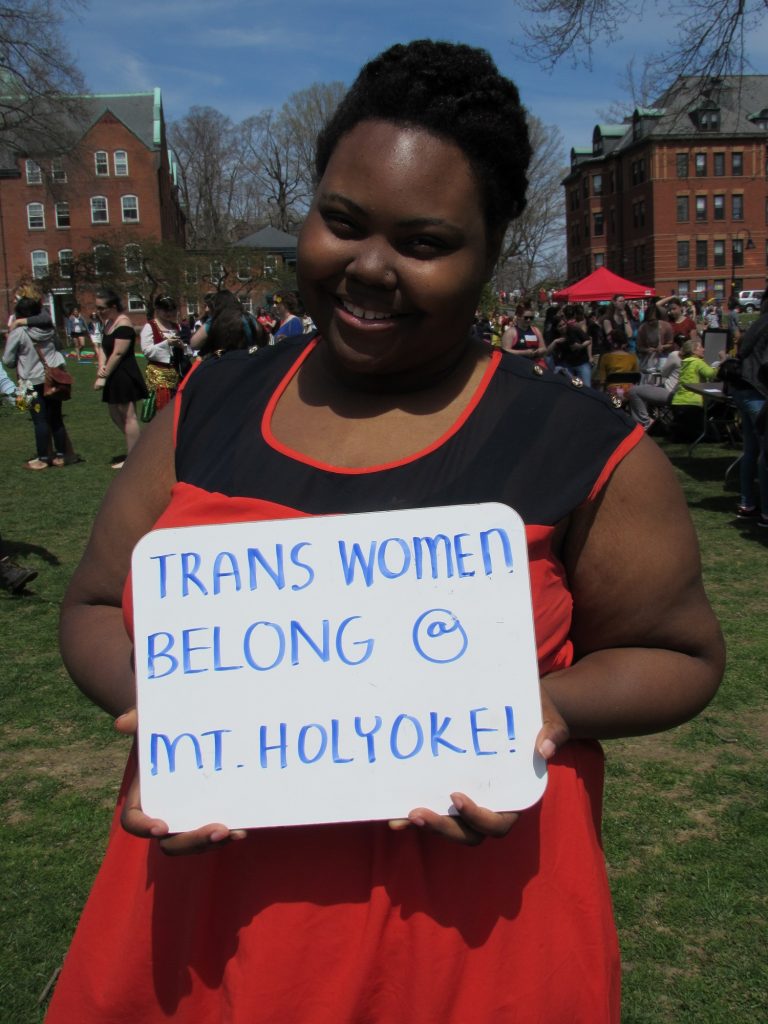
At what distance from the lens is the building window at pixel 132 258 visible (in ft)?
147

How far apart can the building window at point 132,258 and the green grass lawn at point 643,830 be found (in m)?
41.7

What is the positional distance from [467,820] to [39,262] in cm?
6139

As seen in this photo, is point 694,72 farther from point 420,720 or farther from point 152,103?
point 152,103

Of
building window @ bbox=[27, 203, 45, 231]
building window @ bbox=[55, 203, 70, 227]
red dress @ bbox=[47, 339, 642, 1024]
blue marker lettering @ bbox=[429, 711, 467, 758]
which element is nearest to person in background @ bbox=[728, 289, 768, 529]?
red dress @ bbox=[47, 339, 642, 1024]

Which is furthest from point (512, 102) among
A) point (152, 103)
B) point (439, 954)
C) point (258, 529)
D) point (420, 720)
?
point (152, 103)

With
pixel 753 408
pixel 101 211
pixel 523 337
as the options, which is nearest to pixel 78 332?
pixel 101 211

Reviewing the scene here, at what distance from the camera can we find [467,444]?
1348mm

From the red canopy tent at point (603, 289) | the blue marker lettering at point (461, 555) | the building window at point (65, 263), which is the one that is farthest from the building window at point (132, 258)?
the blue marker lettering at point (461, 555)

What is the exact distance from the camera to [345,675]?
118 centimetres

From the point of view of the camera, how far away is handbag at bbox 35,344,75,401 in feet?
34.0

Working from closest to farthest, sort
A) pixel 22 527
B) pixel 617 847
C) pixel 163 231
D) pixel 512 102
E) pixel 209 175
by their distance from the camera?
pixel 512 102, pixel 617 847, pixel 22 527, pixel 163 231, pixel 209 175

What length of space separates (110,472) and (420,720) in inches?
408

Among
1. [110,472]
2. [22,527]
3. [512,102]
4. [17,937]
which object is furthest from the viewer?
[110,472]

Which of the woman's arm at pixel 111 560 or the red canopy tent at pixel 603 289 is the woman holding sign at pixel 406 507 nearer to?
the woman's arm at pixel 111 560
